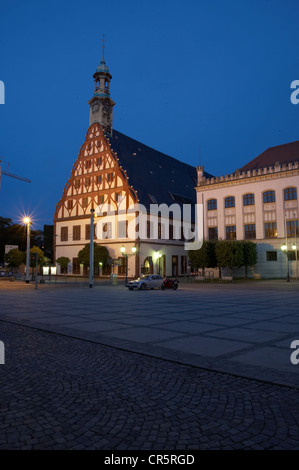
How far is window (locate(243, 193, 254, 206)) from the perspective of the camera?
4728 cm

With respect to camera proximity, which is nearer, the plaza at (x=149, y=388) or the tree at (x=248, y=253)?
the plaza at (x=149, y=388)

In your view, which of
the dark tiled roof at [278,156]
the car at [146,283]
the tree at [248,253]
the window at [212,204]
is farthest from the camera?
the window at [212,204]

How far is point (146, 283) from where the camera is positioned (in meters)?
33.3

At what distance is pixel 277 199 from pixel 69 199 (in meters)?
35.2

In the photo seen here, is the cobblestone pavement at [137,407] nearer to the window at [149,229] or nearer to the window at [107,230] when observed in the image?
the window at [149,229]

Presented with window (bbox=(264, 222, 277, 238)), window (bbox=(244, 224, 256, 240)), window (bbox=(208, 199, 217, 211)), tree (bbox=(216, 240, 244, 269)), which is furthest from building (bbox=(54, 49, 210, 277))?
window (bbox=(264, 222, 277, 238))

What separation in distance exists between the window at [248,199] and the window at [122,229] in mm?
18440

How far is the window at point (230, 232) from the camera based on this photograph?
4862 cm

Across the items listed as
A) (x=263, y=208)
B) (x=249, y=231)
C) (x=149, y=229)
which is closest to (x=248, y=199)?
(x=263, y=208)

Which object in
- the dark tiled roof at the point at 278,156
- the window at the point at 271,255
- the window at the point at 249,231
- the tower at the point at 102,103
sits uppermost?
the tower at the point at 102,103

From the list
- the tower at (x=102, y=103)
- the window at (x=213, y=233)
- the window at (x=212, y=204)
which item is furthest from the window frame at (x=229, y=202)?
the tower at (x=102, y=103)

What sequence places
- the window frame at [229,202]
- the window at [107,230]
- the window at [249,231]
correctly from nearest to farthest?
1. the window at [249,231]
2. the window frame at [229,202]
3. the window at [107,230]

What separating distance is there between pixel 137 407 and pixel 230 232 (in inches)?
1819
